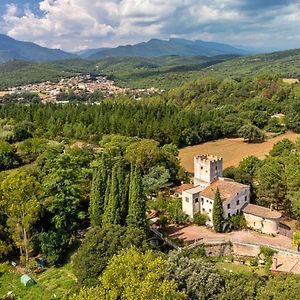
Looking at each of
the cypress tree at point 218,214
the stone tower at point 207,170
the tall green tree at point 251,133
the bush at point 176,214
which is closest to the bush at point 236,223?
the cypress tree at point 218,214

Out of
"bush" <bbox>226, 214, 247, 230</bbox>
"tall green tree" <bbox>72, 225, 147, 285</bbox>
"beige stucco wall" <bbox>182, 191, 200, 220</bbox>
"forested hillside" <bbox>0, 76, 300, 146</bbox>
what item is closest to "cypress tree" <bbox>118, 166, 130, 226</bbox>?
"tall green tree" <bbox>72, 225, 147, 285</bbox>

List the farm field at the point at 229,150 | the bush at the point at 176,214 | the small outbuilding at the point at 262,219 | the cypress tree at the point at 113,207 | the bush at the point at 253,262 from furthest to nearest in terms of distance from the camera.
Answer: the farm field at the point at 229,150
the bush at the point at 176,214
the small outbuilding at the point at 262,219
the cypress tree at the point at 113,207
the bush at the point at 253,262

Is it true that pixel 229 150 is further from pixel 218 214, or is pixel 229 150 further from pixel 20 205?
pixel 20 205

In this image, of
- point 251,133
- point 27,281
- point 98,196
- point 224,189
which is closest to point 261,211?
point 224,189

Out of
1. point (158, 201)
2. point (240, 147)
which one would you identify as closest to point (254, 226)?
point (158, 201)

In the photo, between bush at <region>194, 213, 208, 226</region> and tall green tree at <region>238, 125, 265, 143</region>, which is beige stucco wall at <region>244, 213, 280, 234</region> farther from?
tall green tree at <region>238, 125, 265, 143</region>

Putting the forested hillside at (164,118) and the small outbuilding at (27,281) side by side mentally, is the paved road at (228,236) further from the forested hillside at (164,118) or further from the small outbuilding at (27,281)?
the forested hillside at (164,118)
